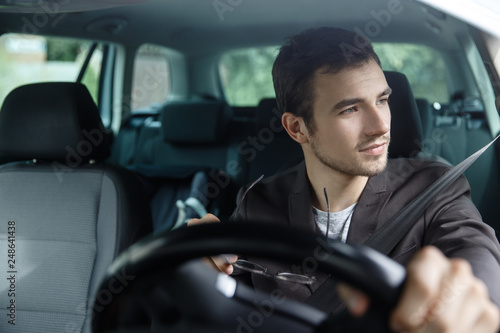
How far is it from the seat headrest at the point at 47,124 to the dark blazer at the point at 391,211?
0.65m

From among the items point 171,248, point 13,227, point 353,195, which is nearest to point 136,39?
point 13,227

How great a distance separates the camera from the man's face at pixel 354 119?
1.22 metres

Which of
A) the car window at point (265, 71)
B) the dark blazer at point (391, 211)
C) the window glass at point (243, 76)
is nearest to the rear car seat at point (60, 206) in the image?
the dark blazer at point (391, 211)

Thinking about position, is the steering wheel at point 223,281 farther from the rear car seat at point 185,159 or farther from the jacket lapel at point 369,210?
the rear car seat at point 185,159

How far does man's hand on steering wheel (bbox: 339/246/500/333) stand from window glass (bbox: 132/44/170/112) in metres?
2.99

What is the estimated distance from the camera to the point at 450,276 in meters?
0.58

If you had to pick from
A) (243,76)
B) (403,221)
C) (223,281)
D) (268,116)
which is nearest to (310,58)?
(403,221)

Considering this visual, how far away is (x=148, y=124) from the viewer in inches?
132

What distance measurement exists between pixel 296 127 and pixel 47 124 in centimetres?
86

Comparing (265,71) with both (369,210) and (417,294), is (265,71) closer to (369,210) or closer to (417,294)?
(369,210)

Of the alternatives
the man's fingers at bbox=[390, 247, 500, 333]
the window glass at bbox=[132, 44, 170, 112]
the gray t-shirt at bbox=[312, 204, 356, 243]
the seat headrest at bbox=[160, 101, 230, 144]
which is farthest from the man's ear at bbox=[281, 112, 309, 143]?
the window glass at bbox=[132, 44, 170, 112]

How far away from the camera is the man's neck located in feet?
4.33

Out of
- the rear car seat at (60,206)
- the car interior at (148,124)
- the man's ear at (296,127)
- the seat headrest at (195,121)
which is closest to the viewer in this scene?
the man's ear at (296,127)

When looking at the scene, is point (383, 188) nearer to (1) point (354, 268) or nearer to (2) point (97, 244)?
(1) point (354, 268)
